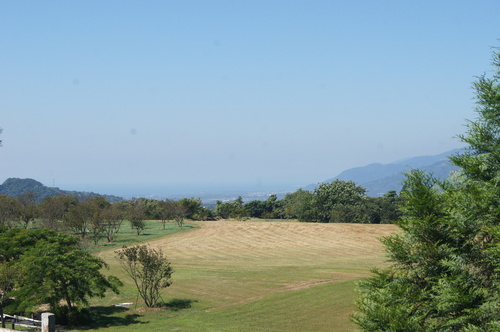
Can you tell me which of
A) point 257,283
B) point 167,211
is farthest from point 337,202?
point 257,283

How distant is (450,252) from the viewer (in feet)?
51.4

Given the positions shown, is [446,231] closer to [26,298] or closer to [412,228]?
[412,228]

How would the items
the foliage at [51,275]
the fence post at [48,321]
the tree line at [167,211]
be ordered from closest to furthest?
the fence post at [48,321], the foliage at [51,275], the tree line at [167,211]

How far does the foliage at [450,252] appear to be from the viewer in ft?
47.4

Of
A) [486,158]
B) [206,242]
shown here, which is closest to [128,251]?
[486,158]

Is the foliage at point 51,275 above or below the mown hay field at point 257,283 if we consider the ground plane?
above

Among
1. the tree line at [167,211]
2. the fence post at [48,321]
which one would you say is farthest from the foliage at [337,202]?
the fence post at [48,321]

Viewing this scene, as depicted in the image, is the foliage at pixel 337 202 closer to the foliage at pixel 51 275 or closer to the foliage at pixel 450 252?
the foliage at pixel 51 275

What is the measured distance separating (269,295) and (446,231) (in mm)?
21178

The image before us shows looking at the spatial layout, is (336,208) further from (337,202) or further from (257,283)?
(257,283)

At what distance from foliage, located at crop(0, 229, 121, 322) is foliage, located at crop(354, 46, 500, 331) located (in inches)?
747

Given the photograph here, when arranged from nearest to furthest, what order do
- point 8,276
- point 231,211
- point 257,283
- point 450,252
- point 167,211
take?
1. point 450,252
2. point 8,276
3. point 257,283
4. point 167,211
5. point 231,211

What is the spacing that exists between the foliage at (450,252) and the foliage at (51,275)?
18981 mm

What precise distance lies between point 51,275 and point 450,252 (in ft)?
74.6
